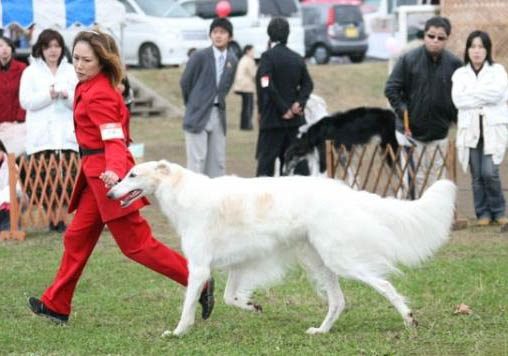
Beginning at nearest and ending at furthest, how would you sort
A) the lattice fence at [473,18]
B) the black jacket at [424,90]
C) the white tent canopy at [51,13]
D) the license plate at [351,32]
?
→ 1. the black jacket at [424,90]
2. the white tent canopy at [51,13]
3. the lattice fence at [473,18]
4. the license plate at [351,32]

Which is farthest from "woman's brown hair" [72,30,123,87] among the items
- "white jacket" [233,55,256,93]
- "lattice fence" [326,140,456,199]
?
"white jacket" [233,55,256,93]

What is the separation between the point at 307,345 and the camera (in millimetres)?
6152

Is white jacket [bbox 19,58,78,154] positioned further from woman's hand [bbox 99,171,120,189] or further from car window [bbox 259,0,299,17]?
car window [bbox 259,0,299,17]

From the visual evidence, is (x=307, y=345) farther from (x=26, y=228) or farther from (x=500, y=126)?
(x=26, y=228)

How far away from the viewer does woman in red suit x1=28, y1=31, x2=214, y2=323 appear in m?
6.59

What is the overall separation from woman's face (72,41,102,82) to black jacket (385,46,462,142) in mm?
4504

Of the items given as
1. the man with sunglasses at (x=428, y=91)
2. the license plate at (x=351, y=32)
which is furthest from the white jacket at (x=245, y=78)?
the man with sunglasses at (x=428, y=91)

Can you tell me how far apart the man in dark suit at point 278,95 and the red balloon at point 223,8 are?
14.4 meters

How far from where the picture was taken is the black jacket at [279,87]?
11766 millimetres

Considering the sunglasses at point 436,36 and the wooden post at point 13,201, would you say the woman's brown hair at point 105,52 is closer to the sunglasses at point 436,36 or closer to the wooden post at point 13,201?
the wooden post at point 13,201

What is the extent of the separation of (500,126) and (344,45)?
2058 centimetres

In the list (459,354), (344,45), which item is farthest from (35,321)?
(344,45)

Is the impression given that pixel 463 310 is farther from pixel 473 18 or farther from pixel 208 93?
pixel 473 18

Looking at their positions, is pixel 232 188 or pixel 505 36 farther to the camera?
pixel 505 36
